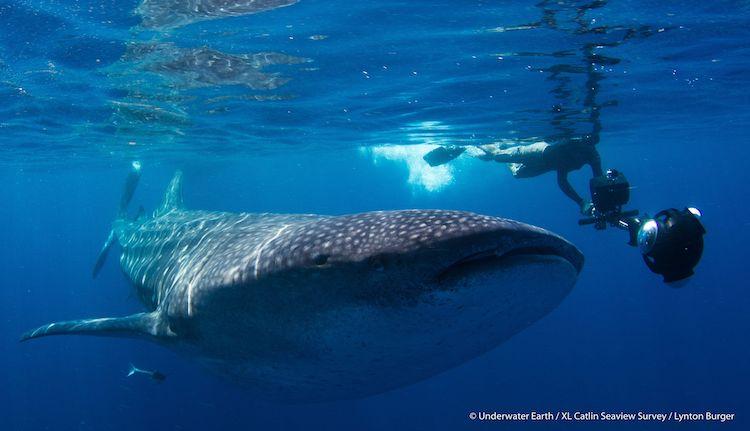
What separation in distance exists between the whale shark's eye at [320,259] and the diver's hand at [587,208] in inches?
250

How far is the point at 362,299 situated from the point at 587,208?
6.82 m

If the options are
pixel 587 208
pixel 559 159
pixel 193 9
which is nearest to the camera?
pixel 193 9

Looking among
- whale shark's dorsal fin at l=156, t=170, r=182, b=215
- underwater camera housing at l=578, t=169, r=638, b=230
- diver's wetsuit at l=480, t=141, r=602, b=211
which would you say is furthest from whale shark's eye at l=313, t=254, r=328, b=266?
whale shark's dorsal fin at l=156, t=170, r=182, b=215

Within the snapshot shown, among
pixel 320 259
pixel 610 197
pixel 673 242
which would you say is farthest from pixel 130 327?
pixel 610 197

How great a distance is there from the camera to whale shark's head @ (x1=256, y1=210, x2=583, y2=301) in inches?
106

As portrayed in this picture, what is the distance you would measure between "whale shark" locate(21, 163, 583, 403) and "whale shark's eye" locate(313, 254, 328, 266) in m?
0.01

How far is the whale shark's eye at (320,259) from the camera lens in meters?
3.33

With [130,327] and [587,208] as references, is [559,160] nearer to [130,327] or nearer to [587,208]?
[587,208]

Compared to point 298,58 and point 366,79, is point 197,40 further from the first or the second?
point 366,79

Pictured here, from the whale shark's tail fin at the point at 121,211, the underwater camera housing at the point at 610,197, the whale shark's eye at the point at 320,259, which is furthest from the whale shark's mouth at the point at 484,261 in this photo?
the whale shark's tail fin at the point at 121,211

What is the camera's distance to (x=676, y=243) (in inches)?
191

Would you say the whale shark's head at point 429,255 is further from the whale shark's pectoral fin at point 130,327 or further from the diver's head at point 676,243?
the whale shark's pectoral fin at point 130,327

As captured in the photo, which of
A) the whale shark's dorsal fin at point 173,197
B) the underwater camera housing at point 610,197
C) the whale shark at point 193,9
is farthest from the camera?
the whale shark's dorsal fin at point 173,197

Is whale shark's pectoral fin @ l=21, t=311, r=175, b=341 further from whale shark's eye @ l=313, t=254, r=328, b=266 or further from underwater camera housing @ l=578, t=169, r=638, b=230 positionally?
underwater camera housing @ l=578, t=169, r=638, b=230
